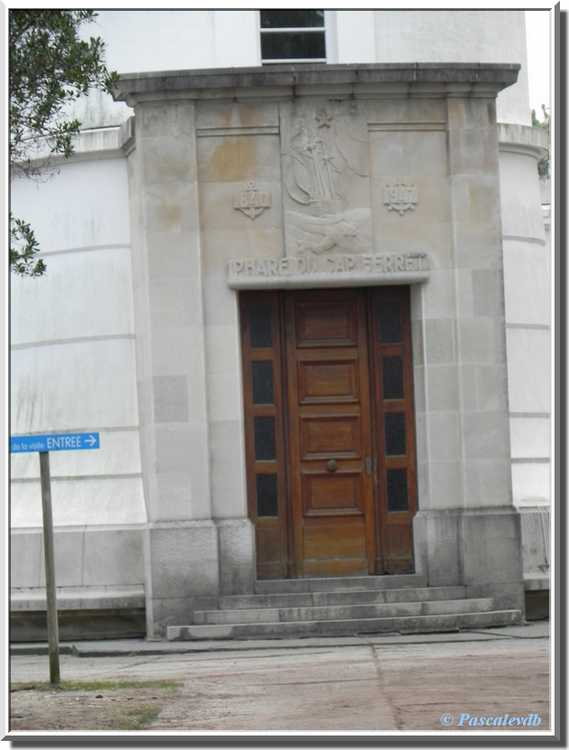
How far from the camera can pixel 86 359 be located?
19688 millimetres

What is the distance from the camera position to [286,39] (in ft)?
64.8

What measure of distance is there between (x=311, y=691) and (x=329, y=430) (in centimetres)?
531

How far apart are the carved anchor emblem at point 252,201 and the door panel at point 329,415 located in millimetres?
953

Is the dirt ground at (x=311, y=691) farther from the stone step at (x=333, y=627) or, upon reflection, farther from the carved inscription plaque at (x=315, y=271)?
the carved inscription plaque at (x=315, y=271)

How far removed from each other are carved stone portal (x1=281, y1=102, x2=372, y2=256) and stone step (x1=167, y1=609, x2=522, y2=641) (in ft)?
11.9

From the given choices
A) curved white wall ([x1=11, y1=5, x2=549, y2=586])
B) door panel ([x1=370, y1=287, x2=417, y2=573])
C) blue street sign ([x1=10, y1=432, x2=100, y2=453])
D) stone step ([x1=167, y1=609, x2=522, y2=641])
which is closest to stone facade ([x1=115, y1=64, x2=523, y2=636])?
door panel ([x1=370, y1=287, x2=417, y2=573])

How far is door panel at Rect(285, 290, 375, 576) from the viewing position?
59.3ft

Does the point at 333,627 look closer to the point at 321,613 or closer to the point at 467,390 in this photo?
the point at 321,613

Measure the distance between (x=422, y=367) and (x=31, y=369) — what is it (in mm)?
4655

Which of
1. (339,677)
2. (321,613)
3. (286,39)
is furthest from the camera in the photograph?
(286,39)

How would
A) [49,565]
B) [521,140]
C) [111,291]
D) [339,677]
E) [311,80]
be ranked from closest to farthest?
[339,677] → [49,565] → [311,80] → [111,291] → [521,140]

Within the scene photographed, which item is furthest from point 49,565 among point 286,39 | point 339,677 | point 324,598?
point 286,39

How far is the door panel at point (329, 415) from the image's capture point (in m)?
18.1

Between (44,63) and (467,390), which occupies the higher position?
(44,63)
